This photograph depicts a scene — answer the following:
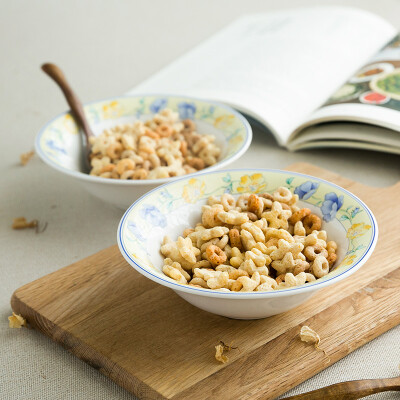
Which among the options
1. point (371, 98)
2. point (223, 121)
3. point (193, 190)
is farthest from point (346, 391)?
point (371, 98)

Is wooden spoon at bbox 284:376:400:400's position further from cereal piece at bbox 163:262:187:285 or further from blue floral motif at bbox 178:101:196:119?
blue floral motif at bbox 178:101:196:119

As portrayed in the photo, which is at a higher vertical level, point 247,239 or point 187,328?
point 247,239

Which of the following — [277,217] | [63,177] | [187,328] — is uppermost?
[277,217]

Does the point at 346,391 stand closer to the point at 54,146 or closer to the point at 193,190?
the point at 193,190

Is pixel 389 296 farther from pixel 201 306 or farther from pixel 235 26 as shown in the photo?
pixel 235 26

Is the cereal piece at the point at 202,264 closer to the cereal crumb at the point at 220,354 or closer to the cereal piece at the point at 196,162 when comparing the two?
the cereal crumb at the point at 220,354

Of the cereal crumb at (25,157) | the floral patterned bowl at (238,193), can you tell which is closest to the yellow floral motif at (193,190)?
the floral patterned bowl at (238,193)

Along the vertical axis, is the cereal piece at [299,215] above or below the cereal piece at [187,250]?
above
